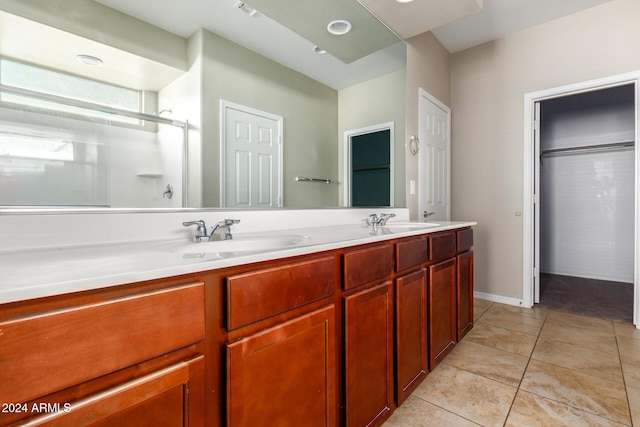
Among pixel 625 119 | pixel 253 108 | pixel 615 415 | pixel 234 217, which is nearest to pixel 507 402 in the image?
pixel 615 415

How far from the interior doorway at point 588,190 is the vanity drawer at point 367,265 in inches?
115

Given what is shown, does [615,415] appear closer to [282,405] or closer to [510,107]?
[282,405]

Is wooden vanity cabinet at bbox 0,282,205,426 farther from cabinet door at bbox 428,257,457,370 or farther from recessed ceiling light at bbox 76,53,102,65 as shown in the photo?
cabinet door at bbox 428,257,457,370

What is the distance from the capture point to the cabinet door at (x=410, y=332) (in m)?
1.39

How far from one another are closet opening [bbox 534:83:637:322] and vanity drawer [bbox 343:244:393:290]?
3.03 m

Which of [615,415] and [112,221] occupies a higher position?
[112,221]

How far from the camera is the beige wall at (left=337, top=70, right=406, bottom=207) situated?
1968 millimetres

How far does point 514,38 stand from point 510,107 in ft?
2.21

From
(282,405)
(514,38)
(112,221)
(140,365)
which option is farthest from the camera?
(514,38)

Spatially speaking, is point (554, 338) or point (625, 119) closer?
point (554, 338)

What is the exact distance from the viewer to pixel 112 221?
1.04 metres

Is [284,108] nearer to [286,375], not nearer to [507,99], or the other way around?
[286,375]

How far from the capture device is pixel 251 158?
1511 mm

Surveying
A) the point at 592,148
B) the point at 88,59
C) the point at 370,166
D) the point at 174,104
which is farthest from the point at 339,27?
the point at 592,148
